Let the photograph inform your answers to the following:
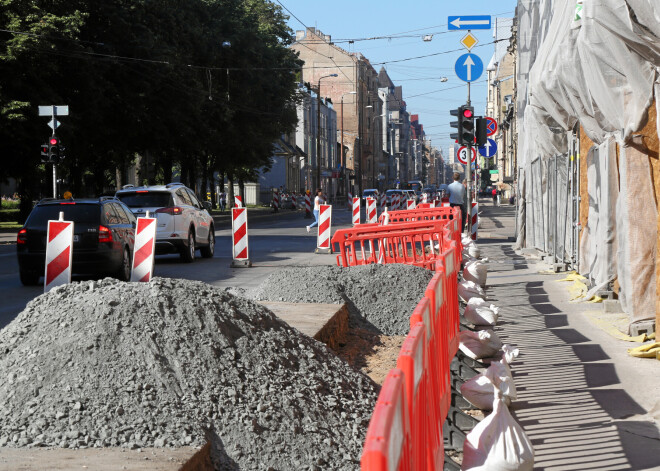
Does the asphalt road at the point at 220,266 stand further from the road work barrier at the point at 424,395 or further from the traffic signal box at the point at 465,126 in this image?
the road work barrier at the point at 424,395

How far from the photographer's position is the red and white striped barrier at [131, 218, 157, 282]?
1286 centimetres

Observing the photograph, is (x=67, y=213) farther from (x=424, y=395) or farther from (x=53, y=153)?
(x=53, y=153)

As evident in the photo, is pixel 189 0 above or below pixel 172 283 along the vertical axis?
above

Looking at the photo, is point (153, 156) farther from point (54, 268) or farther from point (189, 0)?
point (54, 268)

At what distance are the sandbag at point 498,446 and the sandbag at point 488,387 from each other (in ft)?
5.47

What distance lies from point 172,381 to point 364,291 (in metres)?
6.13

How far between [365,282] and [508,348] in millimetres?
4251

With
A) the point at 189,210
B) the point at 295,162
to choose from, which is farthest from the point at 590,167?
the point at 295,162

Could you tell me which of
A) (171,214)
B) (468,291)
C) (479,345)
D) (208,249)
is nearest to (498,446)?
(479,345)

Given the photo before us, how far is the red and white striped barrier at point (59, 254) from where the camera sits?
473 inches

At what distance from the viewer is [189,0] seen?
159 feet

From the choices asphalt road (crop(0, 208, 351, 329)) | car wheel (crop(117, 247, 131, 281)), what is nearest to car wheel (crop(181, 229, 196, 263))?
asphalt road (crop(0, 208, 351, 329))

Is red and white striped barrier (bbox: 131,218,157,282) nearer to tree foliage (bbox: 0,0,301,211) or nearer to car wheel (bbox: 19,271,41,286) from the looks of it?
car wheel (bbox: 19,271,41,286)

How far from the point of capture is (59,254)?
39.5 feet
